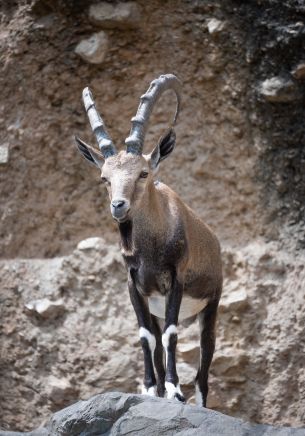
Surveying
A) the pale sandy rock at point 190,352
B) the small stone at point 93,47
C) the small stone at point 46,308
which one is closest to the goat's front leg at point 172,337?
the pale sandy rock at point 190,352

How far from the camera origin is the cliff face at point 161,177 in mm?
11805

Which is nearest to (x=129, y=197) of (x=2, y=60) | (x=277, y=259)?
(x=277, y=259)

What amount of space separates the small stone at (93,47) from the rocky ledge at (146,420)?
593 centimetres

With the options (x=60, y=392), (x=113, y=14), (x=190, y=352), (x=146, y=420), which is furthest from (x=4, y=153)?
(x=146, y=420)

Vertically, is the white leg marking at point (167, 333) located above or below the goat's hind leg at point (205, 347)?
above

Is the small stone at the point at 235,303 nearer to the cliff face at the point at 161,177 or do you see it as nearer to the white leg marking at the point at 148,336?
the cliff face at the point at 161,177

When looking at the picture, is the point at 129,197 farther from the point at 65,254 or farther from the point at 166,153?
the point at 65,254

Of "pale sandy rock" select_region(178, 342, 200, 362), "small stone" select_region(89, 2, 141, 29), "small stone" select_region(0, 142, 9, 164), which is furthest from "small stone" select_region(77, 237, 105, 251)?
"small stone" select_region(89, 2, 141, 29)

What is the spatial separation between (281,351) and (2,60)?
216 inches

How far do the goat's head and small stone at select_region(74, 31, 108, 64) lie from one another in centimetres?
307

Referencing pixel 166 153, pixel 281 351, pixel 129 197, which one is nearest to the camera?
pixel 129 197

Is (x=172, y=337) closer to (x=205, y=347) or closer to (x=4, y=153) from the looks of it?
(x=205, y=347)

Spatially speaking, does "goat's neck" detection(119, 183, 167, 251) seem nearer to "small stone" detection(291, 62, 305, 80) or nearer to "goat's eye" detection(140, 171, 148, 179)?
"goat's eye" detection(140, 171, 148, 179)

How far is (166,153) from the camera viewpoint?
366 inches
